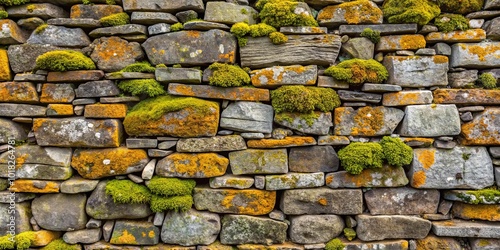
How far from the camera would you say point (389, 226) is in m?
3.16

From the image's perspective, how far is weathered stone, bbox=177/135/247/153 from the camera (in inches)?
122

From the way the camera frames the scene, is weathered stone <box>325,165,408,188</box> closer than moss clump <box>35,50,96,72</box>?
No

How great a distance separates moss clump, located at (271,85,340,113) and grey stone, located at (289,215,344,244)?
4.13 ft

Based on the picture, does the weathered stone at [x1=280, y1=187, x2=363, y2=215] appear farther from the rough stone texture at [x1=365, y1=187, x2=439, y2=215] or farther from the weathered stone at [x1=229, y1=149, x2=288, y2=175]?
the weathered stone at [x1=229, y1=149, x2=288, y2=175]

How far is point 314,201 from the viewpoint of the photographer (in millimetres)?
3166

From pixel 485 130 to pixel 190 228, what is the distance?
356 centimetres

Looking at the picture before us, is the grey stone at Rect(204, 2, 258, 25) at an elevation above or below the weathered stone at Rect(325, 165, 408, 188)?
above

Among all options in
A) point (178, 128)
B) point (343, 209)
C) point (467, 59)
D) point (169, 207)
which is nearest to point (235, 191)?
point (169, 207)

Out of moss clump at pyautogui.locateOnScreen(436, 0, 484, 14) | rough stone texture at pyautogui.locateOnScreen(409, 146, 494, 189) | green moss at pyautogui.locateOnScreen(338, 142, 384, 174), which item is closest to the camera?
green moss at pyautogui.locateOnScreen(338, 142, 384, 174)

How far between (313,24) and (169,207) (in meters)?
2.70

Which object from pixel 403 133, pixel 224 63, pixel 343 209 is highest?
pixel 224 63

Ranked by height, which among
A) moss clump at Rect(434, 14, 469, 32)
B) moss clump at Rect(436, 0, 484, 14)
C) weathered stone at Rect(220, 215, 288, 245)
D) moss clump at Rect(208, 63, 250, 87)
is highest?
moss clump at Rect(436, 0, 484, 14)

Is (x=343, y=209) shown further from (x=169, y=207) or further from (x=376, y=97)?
(x=169, y=207)

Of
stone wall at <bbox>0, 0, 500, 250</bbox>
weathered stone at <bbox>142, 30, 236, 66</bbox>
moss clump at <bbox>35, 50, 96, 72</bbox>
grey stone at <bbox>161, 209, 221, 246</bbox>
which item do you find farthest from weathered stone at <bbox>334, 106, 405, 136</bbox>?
moss clump at <bbox>35, 50, 96, 72</bbox>
